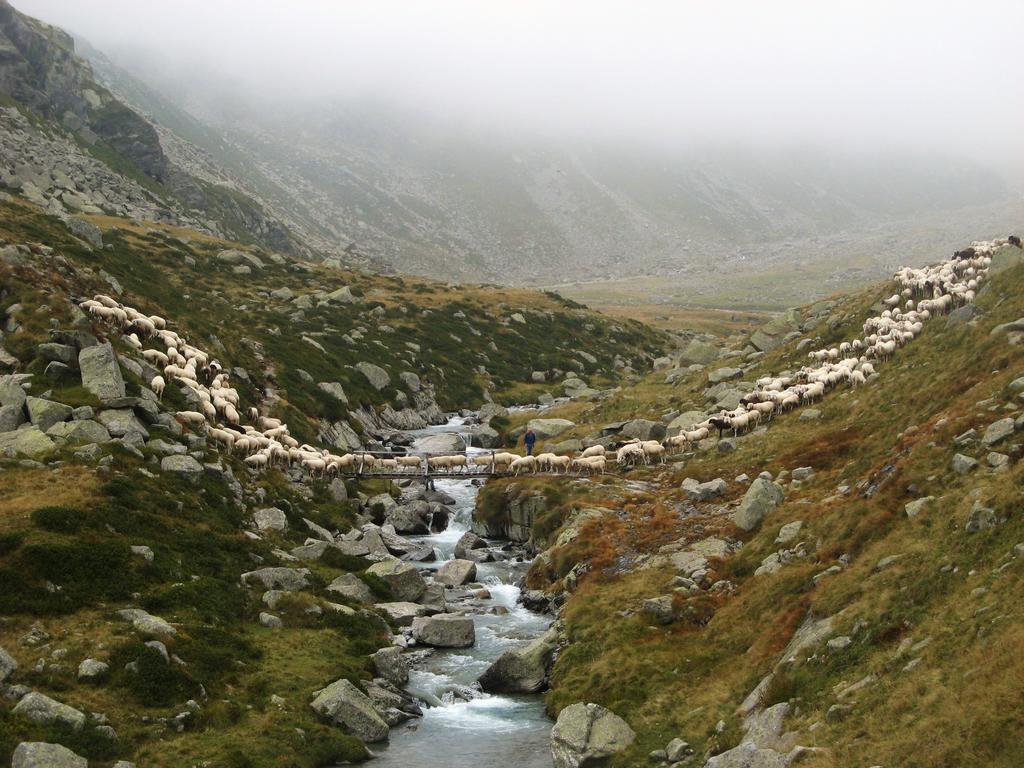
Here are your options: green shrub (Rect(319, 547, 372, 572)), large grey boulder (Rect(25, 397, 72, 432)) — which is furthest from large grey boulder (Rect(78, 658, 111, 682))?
large grey boulder (Rect(25, 397, 72, 432))

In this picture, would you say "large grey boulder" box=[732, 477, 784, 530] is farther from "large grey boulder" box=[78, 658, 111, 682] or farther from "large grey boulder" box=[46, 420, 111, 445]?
"large grey boulder" box=[46, 420, 111, 445]

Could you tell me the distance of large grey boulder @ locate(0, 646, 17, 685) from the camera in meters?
20.1

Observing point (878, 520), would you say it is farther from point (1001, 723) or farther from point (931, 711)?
point (1001, 723)

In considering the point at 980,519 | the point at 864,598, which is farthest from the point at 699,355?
the point at 980,519

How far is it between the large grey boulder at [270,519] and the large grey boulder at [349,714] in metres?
14.6

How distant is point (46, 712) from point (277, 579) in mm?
12522

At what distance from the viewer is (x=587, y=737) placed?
22.4m

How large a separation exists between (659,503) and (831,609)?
774 inches

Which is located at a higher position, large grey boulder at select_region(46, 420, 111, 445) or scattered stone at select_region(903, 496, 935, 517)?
scattered stone at select_region(903, 496, 935, 517)

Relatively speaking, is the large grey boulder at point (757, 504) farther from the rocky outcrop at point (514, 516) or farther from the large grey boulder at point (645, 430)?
the large grey boulder at point (645, 430)

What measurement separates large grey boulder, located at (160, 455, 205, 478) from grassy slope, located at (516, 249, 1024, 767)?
53.1 feet

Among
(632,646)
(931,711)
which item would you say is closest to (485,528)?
(632,646)

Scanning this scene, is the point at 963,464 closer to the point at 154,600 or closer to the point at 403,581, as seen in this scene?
the point at 403,581

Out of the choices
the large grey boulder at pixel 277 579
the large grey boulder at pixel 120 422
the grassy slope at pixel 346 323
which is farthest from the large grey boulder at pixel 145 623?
the grassy slope at pixel 346 323
